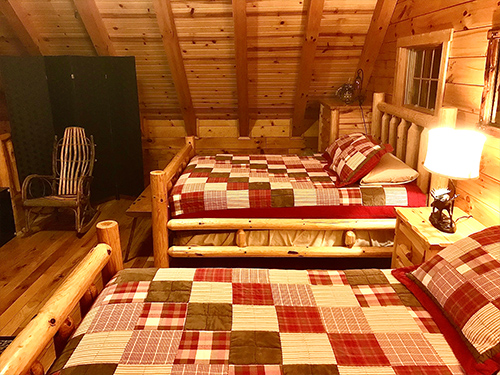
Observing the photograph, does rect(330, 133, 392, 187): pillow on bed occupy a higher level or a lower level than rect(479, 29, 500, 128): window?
lower

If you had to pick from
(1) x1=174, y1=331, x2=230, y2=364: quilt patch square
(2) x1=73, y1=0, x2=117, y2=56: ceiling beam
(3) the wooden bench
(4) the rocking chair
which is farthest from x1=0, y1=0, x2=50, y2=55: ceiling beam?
(1) x1=174, y1=331, x2=230, y2=364: quilt patch square

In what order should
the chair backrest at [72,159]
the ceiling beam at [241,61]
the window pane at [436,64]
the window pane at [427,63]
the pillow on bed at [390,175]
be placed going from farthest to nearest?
the chair backrest at [72,159]
the ceiling beam at [241,61]
the window pane at [427,63]
the window pane at [436,64]
the pillow on bed at [390,175]

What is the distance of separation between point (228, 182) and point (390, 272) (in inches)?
57.2

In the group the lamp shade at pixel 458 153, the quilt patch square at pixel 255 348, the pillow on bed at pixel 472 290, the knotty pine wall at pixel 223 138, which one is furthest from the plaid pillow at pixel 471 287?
the knotty pine wall at pixel 223 138

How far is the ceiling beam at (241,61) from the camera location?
3.68 meters

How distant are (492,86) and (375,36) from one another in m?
2.10

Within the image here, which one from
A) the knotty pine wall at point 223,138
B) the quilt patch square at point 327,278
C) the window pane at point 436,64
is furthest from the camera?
the knotty pine wall at point 223,138

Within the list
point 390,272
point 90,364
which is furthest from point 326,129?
point 90,364

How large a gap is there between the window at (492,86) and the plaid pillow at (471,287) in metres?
0.97

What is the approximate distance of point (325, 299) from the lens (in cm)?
161

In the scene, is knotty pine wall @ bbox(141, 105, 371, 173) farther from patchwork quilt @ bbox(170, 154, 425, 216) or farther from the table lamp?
the table lamp

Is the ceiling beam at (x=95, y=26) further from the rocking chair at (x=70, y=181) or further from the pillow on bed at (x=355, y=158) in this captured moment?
the pillow on bed at (x=355, y=158)

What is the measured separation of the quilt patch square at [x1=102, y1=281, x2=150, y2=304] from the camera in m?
1.59

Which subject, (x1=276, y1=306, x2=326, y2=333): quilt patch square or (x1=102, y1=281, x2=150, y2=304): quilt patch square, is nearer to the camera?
→ (x1=276, y1=306, x2=326, y2=333): quilt patch square
